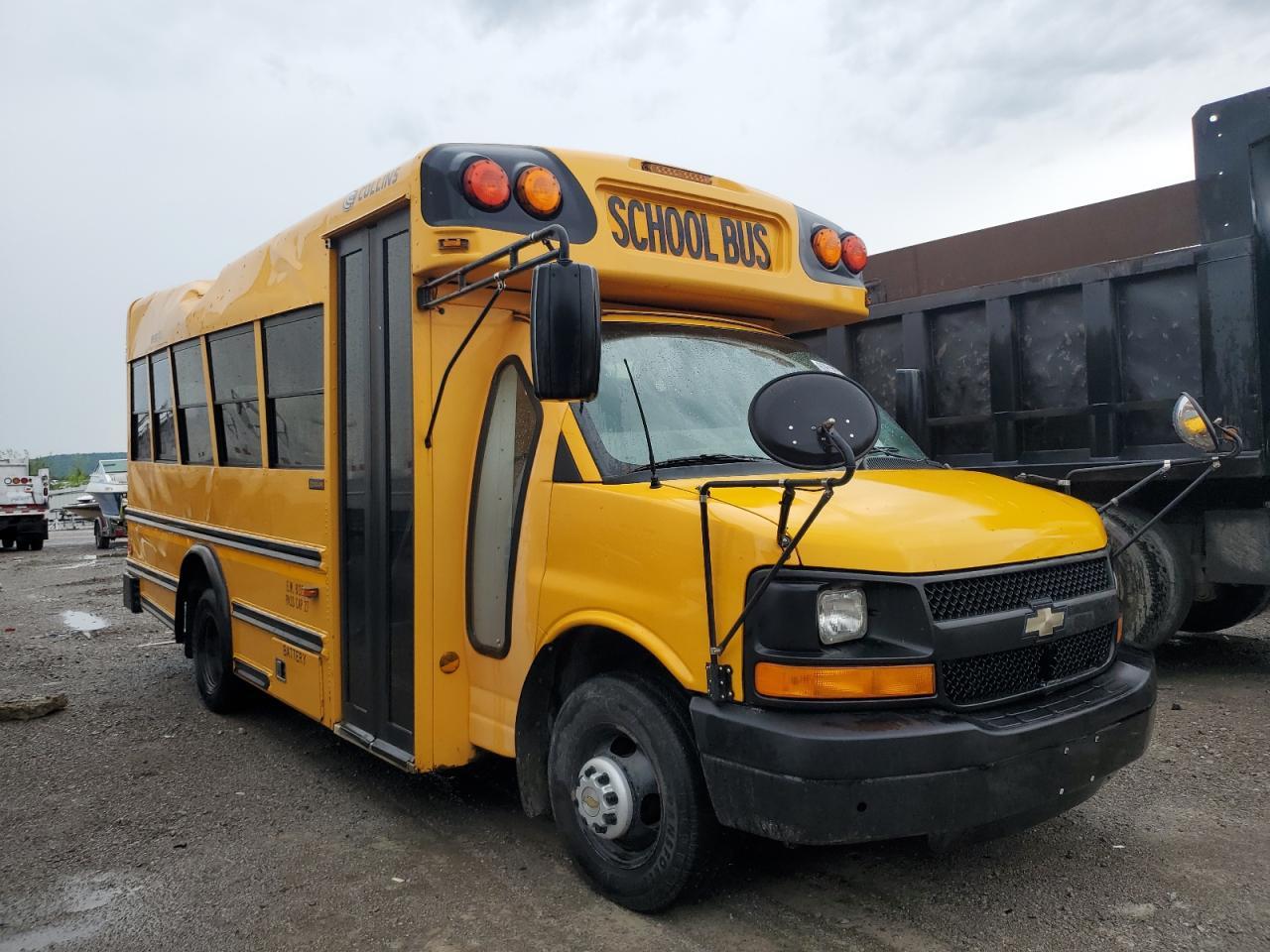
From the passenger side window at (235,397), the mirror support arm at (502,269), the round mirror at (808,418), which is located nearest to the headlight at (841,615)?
the round mirror at (808,418)

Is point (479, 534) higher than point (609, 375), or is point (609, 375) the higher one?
point (609, 375)

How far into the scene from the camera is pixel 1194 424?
394 cm

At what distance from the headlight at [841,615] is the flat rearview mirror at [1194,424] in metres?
1.92

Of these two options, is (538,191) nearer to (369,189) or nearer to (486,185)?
(486,185)

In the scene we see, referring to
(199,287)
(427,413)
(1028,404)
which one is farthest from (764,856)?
(199,287)

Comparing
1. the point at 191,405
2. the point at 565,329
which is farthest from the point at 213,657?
the point at 565,329

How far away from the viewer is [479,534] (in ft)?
13.0

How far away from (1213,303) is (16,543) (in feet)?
82.3

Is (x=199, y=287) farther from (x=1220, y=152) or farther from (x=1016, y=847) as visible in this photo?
(x=1220, y=152)

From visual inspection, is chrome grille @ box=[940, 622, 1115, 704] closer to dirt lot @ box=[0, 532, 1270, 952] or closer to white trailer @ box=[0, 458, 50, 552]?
dirt lot @ box=[0, 532, 1270, 952]

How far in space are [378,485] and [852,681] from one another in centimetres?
228

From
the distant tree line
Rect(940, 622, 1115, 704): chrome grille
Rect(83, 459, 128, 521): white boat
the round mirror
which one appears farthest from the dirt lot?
the distant tree line

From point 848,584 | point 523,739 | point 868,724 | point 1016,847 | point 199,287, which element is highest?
point 199,287

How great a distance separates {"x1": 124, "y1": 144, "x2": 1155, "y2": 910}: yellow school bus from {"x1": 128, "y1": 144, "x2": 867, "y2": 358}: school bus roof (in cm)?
1
